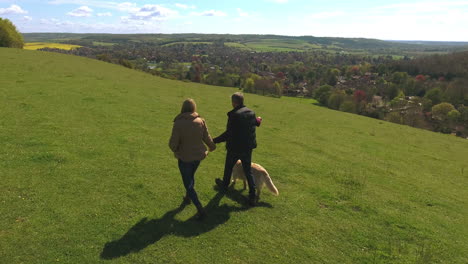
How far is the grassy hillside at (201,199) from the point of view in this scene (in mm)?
7277

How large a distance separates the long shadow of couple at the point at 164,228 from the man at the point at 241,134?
125cm

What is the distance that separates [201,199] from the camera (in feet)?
31.7

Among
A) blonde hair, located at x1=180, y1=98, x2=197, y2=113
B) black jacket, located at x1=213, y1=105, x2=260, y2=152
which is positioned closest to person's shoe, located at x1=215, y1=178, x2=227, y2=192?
black jacket, located at x1=213, y1=105, x2=260, y2=152

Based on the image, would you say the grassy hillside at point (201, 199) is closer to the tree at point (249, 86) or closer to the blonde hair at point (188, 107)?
the blonde hair at point (188, 107)

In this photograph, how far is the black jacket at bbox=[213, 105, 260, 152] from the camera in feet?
28.4

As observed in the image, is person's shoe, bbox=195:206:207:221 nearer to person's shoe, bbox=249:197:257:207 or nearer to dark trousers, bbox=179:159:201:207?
dark trousers, bbox=179:159:201:207

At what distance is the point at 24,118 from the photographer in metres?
15.9

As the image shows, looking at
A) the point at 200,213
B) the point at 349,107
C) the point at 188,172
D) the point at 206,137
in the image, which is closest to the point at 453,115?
the point at 349,107

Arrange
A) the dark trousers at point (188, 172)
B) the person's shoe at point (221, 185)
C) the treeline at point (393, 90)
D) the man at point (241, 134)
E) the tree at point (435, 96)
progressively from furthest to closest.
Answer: the tree at point (435, 96) < the treeline at point (393, 90) < the person's shoe at point (221, 185) < the man at point (241, 134) < the dark trousers at point (188, 172)

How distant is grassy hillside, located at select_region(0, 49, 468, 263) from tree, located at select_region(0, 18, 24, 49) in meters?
51.6

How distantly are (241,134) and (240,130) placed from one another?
0.13 m

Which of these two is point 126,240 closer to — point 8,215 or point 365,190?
point 8,215

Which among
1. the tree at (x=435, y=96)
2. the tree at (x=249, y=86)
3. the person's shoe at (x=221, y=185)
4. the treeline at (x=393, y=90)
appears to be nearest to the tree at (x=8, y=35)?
the treeline at (x=393, y=90)

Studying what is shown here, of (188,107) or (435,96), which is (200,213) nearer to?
(188,107)
